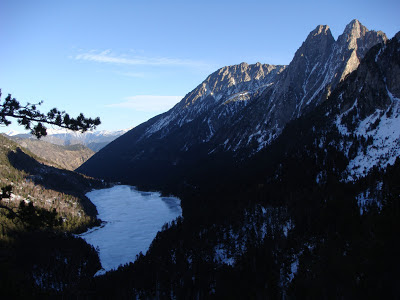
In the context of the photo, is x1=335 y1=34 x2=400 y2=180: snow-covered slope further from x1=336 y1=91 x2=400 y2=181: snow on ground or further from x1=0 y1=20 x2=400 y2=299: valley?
x1=0 y1=20 x2=400 y2=299: valley

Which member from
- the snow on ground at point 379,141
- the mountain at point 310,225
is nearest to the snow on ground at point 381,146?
the snow on ground at point 379,141

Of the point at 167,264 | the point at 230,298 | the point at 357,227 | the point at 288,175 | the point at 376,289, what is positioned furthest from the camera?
the point at 288,175

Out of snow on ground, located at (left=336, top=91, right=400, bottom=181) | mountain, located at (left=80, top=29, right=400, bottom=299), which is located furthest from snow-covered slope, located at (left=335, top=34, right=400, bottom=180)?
mountain, located at (left=80, top=29, right=400, bottom=299)

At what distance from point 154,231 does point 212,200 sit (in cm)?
4446

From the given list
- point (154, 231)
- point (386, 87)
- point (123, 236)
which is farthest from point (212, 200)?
point (386, 87)

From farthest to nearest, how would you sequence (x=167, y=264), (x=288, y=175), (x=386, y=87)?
(x=288, y=175), (x=386, y=87), (x=167, y=264)

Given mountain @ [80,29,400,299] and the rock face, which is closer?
mountain @ [80,29,400,299]

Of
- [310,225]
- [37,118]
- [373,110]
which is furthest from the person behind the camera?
[373,110]

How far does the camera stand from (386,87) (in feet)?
528

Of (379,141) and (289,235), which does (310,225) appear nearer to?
(289,235)

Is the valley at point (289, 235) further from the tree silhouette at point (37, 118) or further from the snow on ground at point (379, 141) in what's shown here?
the tree silhouette at point (37, 118)

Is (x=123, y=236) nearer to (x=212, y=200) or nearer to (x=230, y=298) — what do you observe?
(x=212, y=200)

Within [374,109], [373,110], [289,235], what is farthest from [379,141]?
[289,235]

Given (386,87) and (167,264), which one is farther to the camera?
(386,87)
